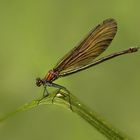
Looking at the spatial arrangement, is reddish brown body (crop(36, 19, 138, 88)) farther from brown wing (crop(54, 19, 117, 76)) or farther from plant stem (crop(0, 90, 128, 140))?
plant stem (crop(0, 90, 128, 140))

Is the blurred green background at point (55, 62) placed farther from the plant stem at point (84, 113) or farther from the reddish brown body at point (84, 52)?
the plant stem at point (84, 113)

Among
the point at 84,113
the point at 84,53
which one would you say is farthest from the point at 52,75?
the point at 84,113

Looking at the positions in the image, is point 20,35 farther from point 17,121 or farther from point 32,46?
point 17,121

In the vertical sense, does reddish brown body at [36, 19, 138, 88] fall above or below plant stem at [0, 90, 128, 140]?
below

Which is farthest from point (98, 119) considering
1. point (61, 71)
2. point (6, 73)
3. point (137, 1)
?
point (137, 1)

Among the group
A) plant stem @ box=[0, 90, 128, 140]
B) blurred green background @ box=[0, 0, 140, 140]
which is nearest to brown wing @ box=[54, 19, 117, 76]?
plant stem @ box=[0, 90, 128, 140]

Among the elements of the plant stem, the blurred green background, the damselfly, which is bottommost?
the blurred green background

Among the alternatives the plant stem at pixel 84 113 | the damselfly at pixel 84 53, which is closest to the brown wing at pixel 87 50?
the damselfly at pixel 84 53

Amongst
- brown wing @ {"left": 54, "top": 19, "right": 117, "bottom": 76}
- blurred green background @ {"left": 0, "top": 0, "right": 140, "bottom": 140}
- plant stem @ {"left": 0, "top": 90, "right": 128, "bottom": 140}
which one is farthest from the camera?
blurred green background @ {"left": 0, "top": 0, "right": 140, "bottom": 140}
